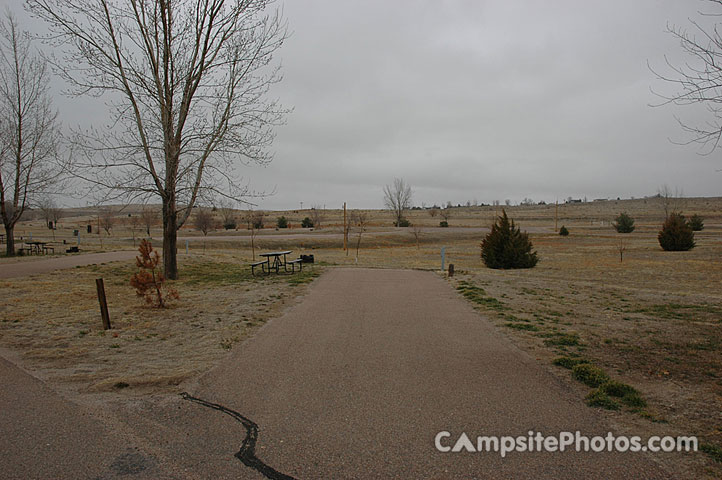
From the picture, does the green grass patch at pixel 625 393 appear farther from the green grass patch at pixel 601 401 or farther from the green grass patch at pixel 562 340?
the green grass patch at pixel 562 340

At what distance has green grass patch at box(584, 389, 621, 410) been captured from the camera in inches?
171

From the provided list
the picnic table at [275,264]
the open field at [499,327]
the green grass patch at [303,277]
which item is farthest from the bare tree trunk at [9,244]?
the green grass patch at [303,277]

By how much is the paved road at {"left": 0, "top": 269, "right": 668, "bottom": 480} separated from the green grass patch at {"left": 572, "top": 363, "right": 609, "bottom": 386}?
32cm

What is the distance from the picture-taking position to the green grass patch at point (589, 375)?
4977mm

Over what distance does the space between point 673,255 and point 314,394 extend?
30363 mm

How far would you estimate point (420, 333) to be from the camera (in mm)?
7594

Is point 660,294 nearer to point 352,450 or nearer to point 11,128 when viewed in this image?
point 352,450

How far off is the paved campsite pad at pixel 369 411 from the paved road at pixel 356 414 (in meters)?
0.01

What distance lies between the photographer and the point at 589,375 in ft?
16.8

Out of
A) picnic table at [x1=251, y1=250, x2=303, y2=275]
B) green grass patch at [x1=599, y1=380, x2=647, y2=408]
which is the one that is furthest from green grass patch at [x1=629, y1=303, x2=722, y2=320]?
picnic table at [x1=251, y1=250, x2=303, y2=275]

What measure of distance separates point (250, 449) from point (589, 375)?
12.7ft

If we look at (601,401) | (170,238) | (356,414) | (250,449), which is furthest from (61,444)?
(170,238)

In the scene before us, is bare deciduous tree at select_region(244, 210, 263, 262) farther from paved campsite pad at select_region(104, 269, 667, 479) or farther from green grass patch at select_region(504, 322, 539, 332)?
paved campsite pad at select_region(104, 269, 667, 479)

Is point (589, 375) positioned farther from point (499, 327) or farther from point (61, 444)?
point (61, 444)
